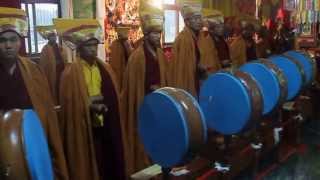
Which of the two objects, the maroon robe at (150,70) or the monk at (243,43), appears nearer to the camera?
the maroon robe at (150,70)

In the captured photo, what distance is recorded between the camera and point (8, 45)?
2412 millimetres

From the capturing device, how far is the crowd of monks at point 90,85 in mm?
2482

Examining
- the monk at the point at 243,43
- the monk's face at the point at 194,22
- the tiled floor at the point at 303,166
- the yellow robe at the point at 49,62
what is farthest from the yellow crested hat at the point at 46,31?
the tiled floor at the point at 303,166

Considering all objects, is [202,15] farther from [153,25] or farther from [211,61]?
[153,25]

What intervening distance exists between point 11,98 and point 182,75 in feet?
6.31

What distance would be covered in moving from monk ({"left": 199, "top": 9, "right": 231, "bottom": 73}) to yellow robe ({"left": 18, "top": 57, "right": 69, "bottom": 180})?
88.5 inches

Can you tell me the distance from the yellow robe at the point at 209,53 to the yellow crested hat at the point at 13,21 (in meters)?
2.39

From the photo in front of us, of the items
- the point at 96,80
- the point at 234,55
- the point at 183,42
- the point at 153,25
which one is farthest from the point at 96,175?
the point at 234,55

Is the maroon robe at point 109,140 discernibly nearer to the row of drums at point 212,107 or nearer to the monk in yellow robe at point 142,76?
the monk in yellow robe at point 142,76

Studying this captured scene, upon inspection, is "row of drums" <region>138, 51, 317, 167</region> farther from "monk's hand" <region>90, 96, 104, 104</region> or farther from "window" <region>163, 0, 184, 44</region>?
"window" <region>163, 0, 184, 44</region>

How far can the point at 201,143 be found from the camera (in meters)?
2.35

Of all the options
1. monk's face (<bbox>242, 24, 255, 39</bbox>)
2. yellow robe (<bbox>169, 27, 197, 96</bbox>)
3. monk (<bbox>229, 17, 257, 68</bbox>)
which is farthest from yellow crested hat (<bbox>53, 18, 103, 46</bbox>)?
monk's face (<bbox>242, 24, 255, 39</bbox>)

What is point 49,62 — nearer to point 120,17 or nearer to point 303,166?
point 120,17

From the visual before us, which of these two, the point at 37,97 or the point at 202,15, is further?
the point at 202,15
